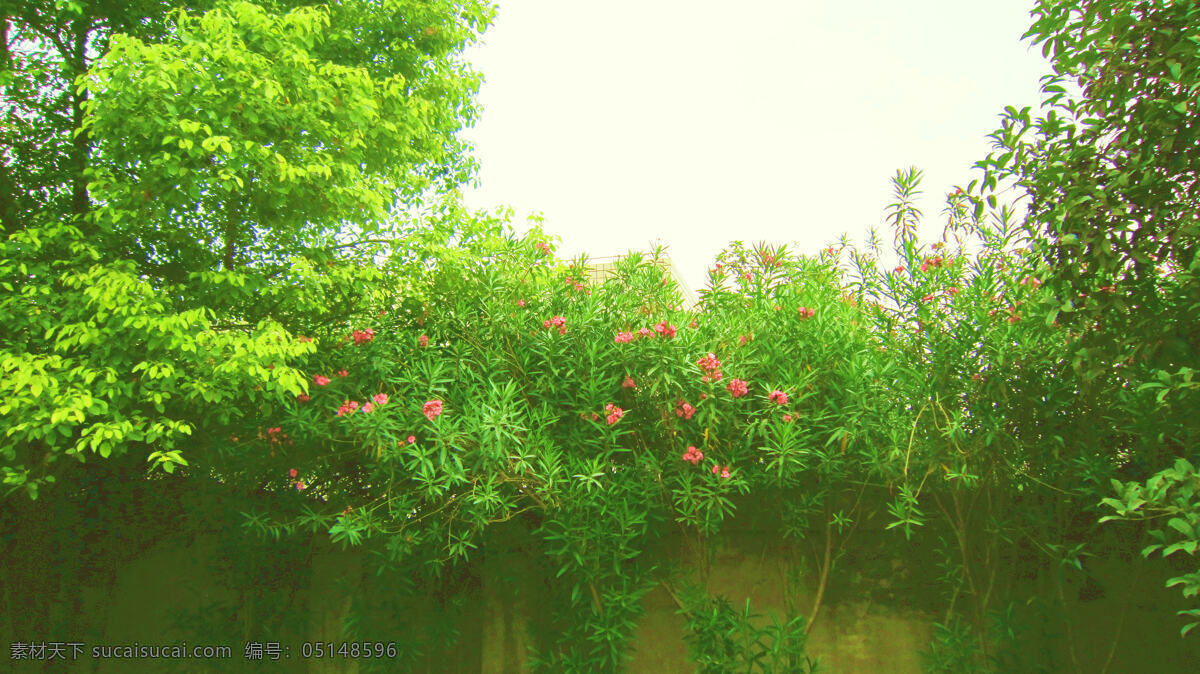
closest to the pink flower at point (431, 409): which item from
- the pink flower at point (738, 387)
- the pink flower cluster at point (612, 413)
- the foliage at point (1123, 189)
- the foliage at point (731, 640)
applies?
the pink flower cluster at point (612, 413)

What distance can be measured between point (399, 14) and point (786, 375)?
411 centimetres

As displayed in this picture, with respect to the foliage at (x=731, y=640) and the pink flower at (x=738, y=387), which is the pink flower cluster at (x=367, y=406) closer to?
the pink flower at (x=738, y=387)

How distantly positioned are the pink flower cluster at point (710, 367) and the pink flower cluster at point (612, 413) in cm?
49

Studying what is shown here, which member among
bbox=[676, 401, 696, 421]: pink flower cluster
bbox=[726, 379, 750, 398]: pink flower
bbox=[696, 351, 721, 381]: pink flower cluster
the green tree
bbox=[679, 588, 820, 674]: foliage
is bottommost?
bbox=[679, 588, 820, 674]: foliage

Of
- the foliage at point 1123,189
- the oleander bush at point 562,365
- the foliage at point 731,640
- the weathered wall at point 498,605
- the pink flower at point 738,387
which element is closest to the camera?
the foliage at point 1123,189

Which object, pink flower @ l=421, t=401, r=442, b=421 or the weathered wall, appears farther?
the weathered wall

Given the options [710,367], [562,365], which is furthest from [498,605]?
[710,367]

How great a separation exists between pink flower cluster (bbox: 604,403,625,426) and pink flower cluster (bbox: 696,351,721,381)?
0.49 metres

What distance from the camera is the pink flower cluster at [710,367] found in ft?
14.4

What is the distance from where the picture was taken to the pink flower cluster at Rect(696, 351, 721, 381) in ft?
14.4

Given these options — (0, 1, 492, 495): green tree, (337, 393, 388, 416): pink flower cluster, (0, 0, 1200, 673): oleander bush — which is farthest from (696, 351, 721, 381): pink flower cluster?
(0, 1, 492, 495): green tree

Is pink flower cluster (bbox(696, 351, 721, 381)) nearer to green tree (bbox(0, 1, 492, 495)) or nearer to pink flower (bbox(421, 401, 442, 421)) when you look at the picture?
pink flower (bbox(421, 401, 442, 421))

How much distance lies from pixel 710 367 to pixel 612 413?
597mm

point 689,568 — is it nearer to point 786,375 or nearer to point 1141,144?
point 786,375
